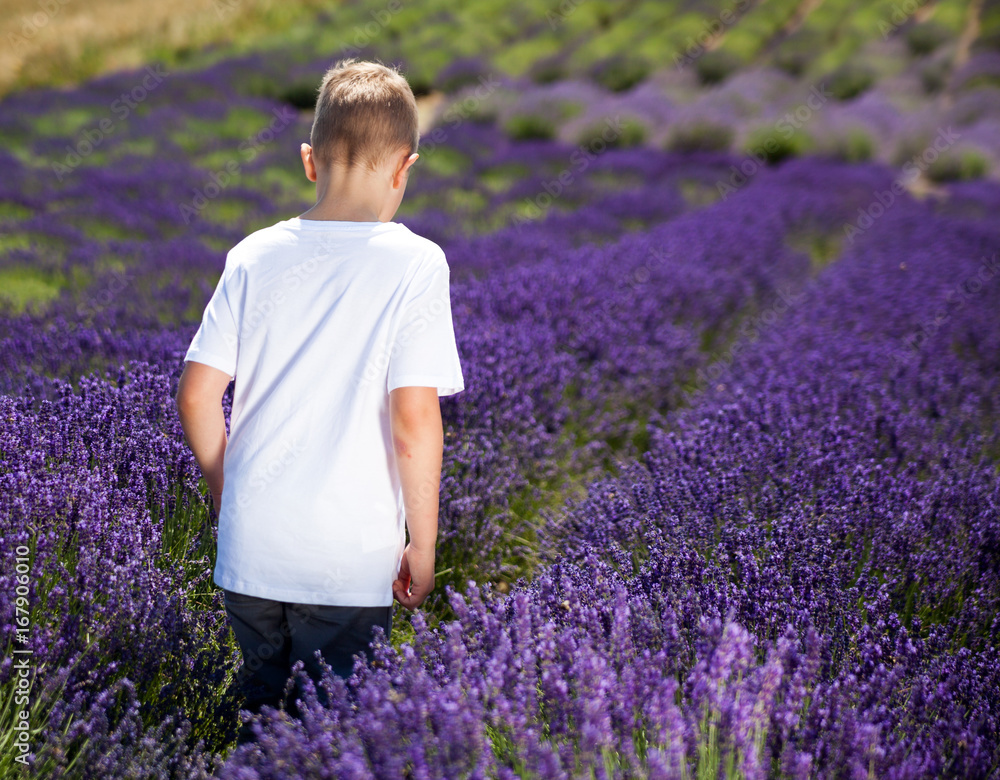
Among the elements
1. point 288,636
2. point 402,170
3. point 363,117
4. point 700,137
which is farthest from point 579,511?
point 700,137

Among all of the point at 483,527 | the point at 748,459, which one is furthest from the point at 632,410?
the point at 483,527

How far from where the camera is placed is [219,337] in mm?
1407

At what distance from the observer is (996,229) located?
670 cm

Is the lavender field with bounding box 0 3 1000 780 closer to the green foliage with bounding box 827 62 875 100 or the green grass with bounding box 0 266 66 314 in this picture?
the green grass with bounding box 0 266 66 314

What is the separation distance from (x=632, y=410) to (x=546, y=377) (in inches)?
28.8

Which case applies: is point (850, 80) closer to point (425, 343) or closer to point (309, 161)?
point (309, 161)

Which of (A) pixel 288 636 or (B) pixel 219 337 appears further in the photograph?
(A) pixel 288 636

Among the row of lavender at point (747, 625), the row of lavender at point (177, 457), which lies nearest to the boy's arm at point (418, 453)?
the row of lavender at point (747, 625)

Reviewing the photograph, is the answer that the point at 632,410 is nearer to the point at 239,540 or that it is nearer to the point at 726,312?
the point at 726,312

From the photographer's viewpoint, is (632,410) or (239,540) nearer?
(239,540)

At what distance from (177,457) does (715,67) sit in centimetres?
1499

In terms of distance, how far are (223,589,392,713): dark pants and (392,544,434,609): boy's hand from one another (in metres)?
0.04

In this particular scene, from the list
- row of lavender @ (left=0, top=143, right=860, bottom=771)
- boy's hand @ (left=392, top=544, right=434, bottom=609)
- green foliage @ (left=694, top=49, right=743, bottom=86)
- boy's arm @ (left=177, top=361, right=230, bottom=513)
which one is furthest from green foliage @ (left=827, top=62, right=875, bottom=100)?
boy's arm @ (left=177, top=361, right=230, bottom=513)

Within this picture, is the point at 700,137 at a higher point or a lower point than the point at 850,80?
lower
